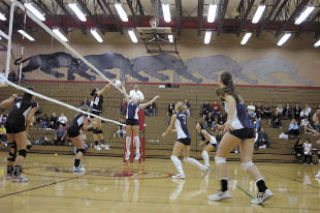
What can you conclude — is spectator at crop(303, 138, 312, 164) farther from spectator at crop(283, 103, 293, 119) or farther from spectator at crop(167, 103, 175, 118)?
spectator at crop(167, 103, 175, 118)

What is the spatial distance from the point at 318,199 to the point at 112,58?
25.1m

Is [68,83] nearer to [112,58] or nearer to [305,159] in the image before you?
[112,58]

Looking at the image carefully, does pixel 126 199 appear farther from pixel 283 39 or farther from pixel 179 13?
pixel 283 39

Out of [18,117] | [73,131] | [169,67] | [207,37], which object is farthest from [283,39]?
[18,117]

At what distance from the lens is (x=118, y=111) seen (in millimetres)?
23469

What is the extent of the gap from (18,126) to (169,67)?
22.8 metres

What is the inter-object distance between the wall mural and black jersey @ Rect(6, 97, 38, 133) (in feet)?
70.5

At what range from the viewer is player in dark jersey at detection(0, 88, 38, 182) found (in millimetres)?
6527

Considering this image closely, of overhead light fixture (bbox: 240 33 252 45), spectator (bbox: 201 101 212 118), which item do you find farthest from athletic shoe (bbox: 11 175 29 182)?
overhead light fixture (bbox: 240 33 252 45)

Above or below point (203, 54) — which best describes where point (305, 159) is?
below

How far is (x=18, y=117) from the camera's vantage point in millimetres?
6562

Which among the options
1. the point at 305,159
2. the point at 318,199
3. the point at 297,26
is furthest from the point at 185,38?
the point at 318,199

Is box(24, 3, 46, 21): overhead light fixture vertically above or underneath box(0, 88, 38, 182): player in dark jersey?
above

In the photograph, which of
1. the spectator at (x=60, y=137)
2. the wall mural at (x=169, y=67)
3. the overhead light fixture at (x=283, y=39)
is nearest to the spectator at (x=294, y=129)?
the overhead light fixture at (x=283, y=39)
